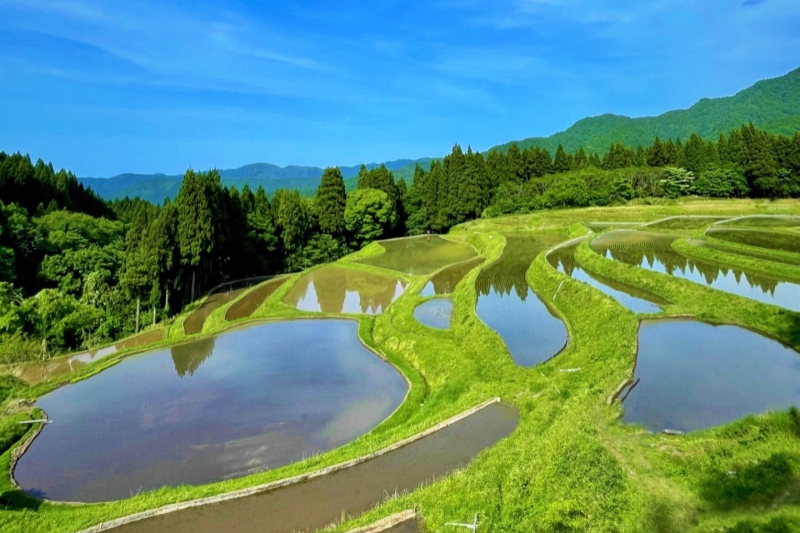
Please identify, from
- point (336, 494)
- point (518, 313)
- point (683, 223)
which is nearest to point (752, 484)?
point (336, 494)

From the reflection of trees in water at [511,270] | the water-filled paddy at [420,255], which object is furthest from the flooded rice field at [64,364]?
the water-filled paddy at [420,255]

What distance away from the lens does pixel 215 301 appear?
1326 inches

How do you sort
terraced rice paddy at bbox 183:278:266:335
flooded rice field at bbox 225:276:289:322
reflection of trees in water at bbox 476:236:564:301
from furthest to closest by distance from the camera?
1. flooded rice field at bbox 225:276:289:322
2. terraced rice paddy at bbox 183:278:266:335
3. reflection of trees in water at bbox 476:236:564:301

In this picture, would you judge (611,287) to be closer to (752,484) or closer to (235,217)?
(752,484)

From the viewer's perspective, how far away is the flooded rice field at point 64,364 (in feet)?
66.2

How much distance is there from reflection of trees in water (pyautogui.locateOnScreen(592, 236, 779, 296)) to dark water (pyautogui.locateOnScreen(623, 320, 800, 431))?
19.7 feet

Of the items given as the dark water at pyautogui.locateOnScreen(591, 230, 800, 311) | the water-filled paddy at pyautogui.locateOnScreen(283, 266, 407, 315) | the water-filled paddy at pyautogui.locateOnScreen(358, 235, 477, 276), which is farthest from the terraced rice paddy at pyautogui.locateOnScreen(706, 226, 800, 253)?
the water-filled paddy at pyautogui.locateOnScreen(283, 266, 407, 315)

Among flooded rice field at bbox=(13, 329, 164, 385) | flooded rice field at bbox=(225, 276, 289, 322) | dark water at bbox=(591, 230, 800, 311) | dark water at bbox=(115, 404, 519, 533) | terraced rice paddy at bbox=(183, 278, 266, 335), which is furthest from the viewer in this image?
flooded rice field at bbox=(225, 276, 289, 322)

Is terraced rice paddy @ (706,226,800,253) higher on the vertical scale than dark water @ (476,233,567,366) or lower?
higher

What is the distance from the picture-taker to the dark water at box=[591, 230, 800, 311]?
18.0 m

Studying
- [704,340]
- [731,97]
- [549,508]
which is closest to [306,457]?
[549,508]

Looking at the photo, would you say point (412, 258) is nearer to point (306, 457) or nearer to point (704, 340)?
point (704, 340)

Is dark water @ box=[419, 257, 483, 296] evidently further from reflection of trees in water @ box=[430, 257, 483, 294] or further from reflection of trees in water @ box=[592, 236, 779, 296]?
reflection of trees in water @ box=[592, 236, 779, 296]

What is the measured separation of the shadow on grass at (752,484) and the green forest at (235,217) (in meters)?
27.2
